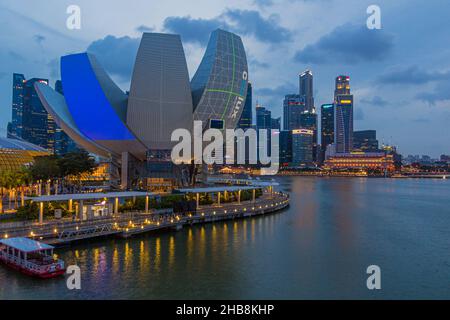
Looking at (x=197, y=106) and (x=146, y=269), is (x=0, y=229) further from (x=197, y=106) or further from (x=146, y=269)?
(x=197, y=106)

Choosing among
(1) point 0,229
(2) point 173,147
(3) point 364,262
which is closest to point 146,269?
(1) point 0,229

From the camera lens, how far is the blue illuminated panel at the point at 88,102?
4988 cm

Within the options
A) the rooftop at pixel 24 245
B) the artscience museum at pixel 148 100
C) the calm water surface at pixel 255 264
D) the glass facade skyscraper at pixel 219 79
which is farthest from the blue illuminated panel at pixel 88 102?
the rooftop at pixel 24 245

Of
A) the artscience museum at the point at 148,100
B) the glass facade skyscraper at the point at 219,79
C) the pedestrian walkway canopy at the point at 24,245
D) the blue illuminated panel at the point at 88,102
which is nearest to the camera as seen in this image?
the pedestrian walkway canopy at the point at 24,245

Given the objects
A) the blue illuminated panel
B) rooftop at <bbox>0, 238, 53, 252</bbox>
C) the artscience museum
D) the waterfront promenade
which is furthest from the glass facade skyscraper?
rooftop at <bbox>0, 238, 53, 252</bbox>

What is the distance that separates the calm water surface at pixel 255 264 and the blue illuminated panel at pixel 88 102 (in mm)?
20658

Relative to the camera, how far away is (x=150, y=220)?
121 ft

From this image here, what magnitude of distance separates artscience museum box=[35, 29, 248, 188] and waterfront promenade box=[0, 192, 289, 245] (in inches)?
533

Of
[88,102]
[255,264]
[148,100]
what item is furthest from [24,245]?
[148,100]

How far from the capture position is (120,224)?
3409cm

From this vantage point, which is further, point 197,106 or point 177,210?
point 197,106

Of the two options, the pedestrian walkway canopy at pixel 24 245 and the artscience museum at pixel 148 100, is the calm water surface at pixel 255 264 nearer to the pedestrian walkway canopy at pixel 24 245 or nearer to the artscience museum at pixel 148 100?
the pedestrian walkway canopy at pixel 24 245
